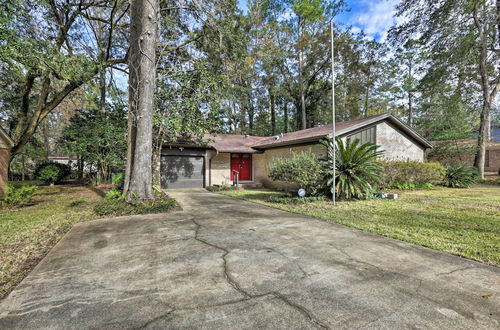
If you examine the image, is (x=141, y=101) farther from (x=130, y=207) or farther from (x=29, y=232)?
(x=29, y=232)

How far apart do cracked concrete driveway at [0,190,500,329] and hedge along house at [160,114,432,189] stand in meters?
7.29

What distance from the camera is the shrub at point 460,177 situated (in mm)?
12016

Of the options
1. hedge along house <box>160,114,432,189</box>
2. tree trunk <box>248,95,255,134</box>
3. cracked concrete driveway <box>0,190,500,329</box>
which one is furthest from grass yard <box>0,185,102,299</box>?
tree trunk <box>248,95,255,134</box>

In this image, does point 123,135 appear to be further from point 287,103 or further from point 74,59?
point 287,103

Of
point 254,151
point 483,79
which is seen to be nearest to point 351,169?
point 254,151

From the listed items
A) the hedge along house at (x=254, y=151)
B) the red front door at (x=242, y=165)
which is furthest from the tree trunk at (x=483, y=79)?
the red front door at (x=242, y=165)

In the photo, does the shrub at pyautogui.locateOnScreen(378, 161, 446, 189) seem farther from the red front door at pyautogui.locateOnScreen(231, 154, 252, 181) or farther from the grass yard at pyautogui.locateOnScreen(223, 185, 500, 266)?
the red front door at pyautogui.locateOnScreen(231, 154, 252, 181)

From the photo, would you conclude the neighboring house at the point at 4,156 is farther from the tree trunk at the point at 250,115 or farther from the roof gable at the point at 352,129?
the tree trunk at the point at 250,115

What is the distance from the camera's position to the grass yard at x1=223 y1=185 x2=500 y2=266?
3650 millimetres

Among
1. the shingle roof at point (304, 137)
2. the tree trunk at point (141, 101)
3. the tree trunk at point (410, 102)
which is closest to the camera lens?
the tree trunk at point (141, 101)

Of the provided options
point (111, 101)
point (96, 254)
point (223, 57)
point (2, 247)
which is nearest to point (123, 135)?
point (111, 101)

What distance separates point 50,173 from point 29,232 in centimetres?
1196

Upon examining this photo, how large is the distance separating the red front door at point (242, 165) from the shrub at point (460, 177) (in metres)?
11.4

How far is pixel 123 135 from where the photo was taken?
10.8 meters
